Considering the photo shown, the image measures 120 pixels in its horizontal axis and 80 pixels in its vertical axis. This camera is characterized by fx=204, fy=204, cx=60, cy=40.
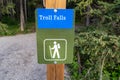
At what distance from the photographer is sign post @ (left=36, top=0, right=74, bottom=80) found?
1.66 m

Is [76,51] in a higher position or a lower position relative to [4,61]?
higher

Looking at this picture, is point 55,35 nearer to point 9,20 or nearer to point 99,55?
point 99,55

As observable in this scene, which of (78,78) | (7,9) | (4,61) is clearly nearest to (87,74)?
(78,78)

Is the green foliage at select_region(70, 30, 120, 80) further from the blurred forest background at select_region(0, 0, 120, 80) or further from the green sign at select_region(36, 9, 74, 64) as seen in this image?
the green sign at select_region(36, 9, 74, 64)

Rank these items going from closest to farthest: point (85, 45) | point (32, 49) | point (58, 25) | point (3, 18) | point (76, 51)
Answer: point (58, 25)
point (85, 45)
point (76, 51)
point (32, 49)
point (3, 18)

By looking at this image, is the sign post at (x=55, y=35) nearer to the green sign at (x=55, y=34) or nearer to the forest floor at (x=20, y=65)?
the green sign at (x=55, y=34)

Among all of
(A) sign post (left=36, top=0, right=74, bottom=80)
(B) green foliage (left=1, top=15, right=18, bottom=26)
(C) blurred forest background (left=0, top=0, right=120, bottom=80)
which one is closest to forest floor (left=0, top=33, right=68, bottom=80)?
(C) blurred forest background (left=0, top=0, right=120, bottom=80)

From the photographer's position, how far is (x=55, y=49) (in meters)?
1.72

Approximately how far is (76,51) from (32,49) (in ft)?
9.03

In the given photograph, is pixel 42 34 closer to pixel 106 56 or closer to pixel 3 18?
pixel 106 56

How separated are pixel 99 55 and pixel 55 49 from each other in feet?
10.5

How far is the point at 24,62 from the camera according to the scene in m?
6.33

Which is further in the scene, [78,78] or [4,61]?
[4,61]

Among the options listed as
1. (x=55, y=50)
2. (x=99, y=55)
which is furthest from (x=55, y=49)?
(x=99, y=55)
